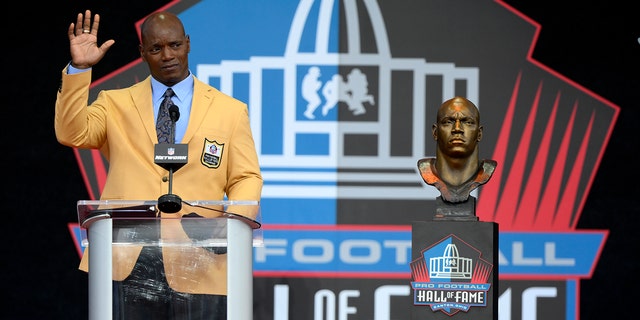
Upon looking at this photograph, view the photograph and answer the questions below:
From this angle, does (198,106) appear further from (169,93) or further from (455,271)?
(455,271)

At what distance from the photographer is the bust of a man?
4512mm

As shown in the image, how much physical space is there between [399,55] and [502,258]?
1.06 meters

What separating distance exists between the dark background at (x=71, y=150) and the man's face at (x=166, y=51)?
58.3 inches

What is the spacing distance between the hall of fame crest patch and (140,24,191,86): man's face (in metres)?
0.28

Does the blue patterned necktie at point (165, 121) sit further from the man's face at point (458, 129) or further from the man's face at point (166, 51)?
the man's face at point (458, 129)

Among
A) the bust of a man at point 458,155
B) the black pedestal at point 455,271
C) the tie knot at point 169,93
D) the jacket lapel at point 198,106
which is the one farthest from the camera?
the bust of a man at point 458,155

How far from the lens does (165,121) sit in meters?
4.16

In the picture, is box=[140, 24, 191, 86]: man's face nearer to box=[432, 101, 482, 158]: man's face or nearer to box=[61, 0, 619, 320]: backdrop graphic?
box=[432, 101, 482, 158]: man's face

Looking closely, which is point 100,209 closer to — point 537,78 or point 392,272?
point 392,272

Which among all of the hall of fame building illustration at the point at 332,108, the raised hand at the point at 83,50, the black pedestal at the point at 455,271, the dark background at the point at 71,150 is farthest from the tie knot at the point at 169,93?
the dark background at the point at 71,150

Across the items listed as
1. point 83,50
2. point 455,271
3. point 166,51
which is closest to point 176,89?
point 166,51

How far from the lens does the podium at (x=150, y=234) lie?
11.3ft

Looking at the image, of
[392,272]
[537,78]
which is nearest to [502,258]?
[392,272]

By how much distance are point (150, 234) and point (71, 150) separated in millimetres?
2264
